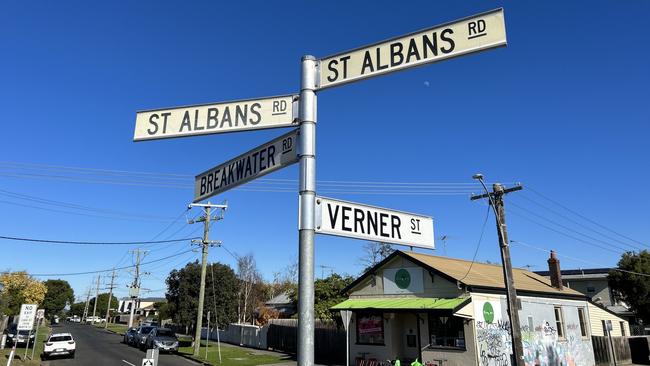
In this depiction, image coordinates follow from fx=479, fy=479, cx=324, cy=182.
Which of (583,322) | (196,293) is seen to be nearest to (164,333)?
(196,293)

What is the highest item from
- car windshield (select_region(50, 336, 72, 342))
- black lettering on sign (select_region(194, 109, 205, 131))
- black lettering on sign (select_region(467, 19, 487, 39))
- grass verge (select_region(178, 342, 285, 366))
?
black lettering on sign (select_region(467, 19, 487, 39))

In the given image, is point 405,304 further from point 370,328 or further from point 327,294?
point 327,294

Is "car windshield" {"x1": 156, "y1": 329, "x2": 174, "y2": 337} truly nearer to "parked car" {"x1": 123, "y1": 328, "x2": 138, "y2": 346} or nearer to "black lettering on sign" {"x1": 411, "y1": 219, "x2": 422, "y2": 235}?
"parked car" {"x1": 123, "y1": 328, "x2": 138, "y2": 346}

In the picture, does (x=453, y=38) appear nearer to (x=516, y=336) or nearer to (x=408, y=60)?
(x=408, y=60)

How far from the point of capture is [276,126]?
402 cm

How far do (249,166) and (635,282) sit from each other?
1895 inches

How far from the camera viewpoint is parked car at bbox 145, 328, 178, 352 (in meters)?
32.1

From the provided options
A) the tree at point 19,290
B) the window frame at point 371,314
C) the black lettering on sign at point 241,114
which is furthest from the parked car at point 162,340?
the black lettering on sign at point 241,114

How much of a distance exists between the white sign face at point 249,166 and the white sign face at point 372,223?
52 cm

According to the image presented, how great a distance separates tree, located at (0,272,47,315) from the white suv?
24.0 meters

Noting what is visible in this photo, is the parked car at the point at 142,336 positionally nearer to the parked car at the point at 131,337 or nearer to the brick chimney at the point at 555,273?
the parked car at the point at 131,337

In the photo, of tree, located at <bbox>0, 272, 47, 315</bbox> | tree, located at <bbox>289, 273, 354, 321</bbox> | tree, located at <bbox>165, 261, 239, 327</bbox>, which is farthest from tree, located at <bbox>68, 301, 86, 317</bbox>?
tree, located at <bbox>289, 273, 354, 321</bbox>

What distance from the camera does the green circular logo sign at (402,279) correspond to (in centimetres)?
2372

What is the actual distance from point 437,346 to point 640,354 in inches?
682
